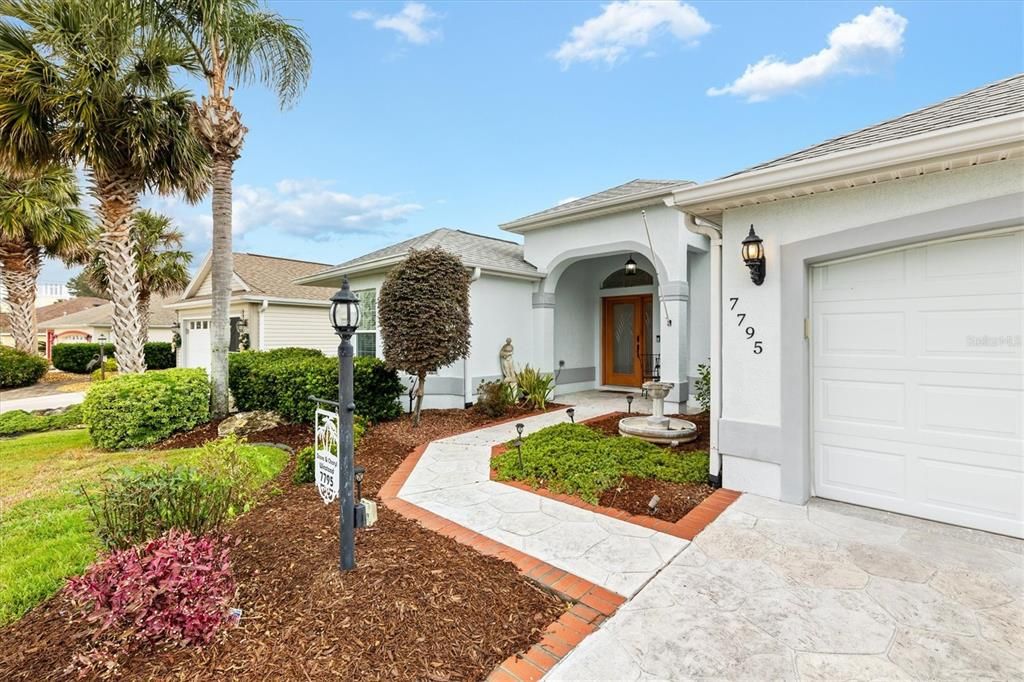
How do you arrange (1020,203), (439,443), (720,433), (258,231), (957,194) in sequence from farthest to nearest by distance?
(258,231), (439,443), (720,433), (957,194), (1020,203)

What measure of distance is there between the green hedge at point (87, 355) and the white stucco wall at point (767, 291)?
24669 mm

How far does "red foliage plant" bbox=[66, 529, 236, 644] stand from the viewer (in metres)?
2.22

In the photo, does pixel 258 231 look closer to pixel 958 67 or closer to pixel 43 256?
pixel 43 256

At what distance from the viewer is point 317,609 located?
8.35 ft

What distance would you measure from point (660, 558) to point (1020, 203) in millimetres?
3756

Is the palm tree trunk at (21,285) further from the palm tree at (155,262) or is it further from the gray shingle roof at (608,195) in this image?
the gray shingle roof at (608,195)

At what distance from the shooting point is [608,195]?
10.9 m

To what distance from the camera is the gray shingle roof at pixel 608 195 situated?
979 centimetres

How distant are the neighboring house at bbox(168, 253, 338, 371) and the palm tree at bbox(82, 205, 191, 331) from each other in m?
0.96

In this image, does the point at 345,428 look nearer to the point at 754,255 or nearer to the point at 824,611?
the point at 824,611

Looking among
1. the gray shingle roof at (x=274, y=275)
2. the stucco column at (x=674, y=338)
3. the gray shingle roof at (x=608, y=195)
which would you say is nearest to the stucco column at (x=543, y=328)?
the gray shingle roof at (x=608, y=195)

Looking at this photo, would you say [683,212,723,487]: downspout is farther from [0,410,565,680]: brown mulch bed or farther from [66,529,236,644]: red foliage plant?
[66,529,236,644]: red foliage plant

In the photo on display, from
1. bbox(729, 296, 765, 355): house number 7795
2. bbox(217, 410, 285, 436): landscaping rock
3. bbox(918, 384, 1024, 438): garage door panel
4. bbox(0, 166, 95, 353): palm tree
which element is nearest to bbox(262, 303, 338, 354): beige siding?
bbox(0, 166, 95, 353): palm tree

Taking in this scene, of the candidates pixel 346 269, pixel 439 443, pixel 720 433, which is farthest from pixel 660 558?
pixel 346 269
